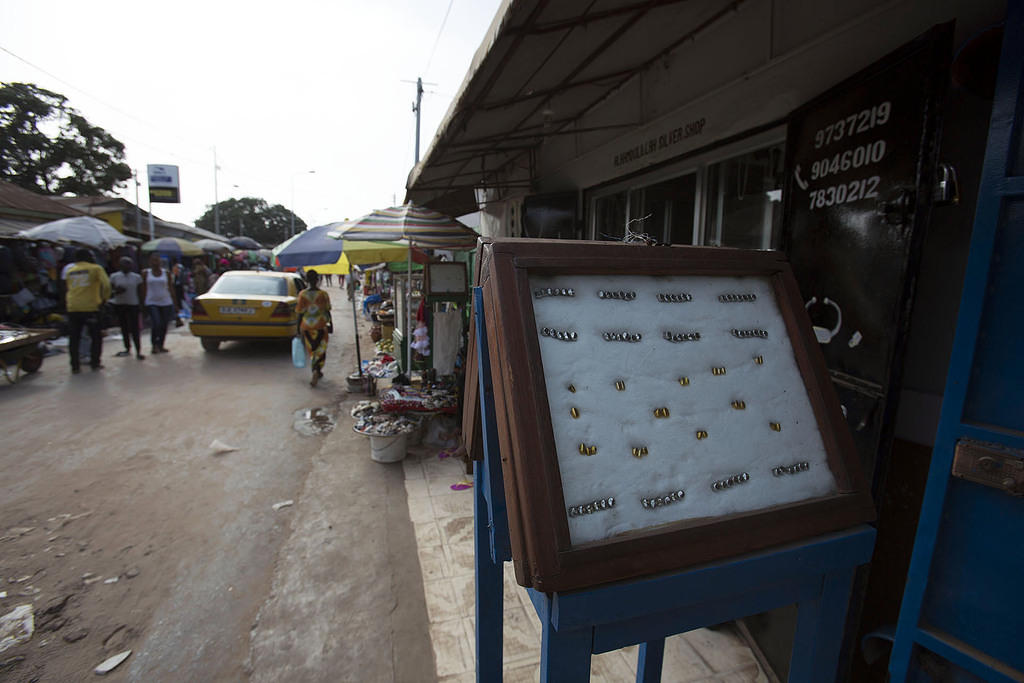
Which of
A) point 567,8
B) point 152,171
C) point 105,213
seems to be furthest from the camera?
point 152,171

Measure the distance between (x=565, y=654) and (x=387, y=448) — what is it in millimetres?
3773

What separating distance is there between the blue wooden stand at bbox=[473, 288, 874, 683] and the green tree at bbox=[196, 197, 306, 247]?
64395mm

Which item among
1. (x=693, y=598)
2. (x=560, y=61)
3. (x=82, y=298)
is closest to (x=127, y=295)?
(x=82, y=298)

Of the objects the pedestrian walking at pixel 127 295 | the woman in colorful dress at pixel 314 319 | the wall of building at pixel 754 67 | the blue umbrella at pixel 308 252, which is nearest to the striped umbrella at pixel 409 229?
the blue umbrella at pixel 308 252

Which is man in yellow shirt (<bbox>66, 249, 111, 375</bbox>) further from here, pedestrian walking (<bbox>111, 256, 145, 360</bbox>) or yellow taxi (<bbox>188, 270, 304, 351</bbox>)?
yellow taxi (<bbox>188, 270, 304, 351</bbox>)

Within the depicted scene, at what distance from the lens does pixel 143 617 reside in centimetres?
258

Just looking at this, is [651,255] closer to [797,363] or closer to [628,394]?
[628,394]

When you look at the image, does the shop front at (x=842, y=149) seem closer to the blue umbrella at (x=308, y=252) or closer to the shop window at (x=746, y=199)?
the shop window at (x=746, y=199)

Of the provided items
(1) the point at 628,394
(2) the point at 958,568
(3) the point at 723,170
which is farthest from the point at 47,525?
(3) the point at 723,170

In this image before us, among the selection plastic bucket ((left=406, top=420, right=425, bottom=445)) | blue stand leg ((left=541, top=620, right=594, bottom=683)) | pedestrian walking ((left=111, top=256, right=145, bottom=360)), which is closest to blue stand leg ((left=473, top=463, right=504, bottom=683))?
blue stand leg ((left=541, top=620, right=594, bottom=683))

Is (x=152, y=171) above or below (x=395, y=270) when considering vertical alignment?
above

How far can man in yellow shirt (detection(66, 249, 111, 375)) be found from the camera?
7.26 meters

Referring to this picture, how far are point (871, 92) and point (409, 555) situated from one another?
3.41 m

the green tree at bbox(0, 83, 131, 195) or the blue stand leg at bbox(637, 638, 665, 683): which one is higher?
the green tree at bbox(0, 83, 131, 195)
